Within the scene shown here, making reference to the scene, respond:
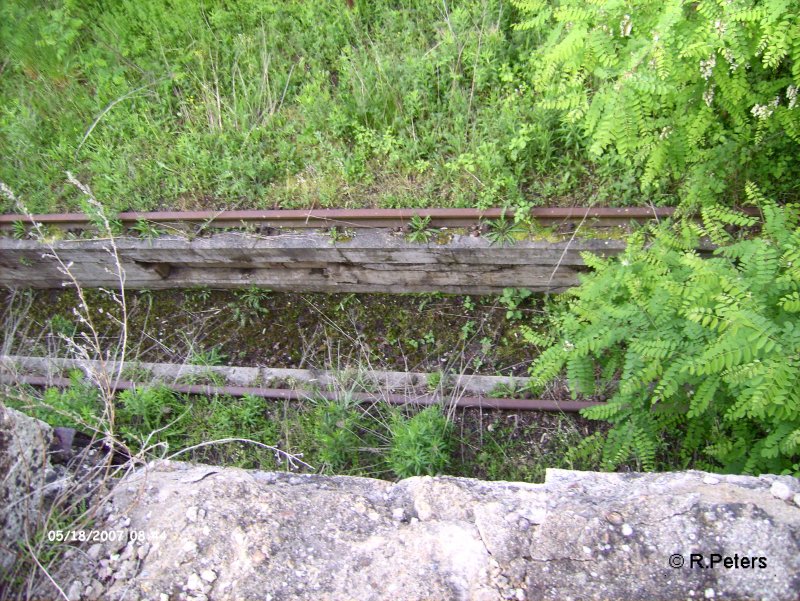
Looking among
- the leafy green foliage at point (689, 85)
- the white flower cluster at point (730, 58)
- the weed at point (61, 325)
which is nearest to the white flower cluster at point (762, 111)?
the leafy green foliage at point (689, 85)

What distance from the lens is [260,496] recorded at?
121 inches

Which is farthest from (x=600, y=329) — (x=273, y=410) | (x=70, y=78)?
(x=70, y=78)

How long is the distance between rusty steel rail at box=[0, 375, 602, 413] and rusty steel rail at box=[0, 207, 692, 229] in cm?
145

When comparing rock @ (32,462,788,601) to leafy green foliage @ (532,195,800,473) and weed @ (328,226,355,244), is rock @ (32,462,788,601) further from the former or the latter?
weed @ (328,226,355,244)

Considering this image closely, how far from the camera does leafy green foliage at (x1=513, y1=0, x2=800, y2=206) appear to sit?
3270mm

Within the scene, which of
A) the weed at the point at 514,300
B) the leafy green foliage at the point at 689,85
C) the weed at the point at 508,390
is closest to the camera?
the leafy green foliage at the point at 689,85

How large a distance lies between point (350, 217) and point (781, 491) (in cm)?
356

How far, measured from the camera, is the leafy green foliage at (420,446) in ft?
13.4

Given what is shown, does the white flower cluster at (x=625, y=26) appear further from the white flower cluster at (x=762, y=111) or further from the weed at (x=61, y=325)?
the weed at (x=61, y=325)

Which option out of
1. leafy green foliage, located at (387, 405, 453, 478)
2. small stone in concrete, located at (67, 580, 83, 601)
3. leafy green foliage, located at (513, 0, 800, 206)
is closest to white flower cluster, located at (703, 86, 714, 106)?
leafy green foliage, located at (513, 0, 800, 206)

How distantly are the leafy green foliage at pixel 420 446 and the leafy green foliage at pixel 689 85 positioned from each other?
2.25m

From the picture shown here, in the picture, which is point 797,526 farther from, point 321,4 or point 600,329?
point 321,4

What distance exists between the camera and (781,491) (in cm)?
268

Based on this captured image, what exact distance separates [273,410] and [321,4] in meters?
4.14
